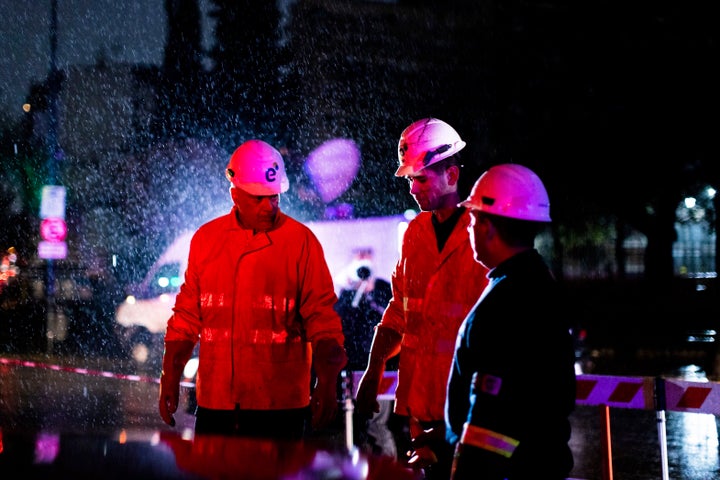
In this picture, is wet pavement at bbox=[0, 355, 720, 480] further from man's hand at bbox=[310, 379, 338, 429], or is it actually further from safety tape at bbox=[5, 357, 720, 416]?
man's hand at bbox=[310, 379, 338, 429]

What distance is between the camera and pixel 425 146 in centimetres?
464

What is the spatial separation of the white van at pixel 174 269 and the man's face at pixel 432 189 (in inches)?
505

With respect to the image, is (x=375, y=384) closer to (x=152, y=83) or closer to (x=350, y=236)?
(x=350, y=236)

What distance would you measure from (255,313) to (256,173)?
0.72m

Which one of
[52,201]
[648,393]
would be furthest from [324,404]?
[52,201]

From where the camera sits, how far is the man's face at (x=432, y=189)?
460 cm

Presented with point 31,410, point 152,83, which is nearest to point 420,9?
point 152,83

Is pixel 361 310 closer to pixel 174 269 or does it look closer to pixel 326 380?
pixel 174 269

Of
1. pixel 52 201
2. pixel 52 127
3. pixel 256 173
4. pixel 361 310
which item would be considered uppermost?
pixel 52 127

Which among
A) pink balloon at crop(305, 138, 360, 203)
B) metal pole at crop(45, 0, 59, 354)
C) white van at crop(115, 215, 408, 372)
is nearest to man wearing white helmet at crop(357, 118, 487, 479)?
white van at crop(115, 215, 408, 372)

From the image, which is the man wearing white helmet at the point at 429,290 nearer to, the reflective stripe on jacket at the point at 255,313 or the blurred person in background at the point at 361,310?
the reflective stripe on jacket at the point at 255,313

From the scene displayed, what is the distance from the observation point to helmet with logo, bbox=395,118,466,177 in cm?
462

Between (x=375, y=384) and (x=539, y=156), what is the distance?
83.2 ft

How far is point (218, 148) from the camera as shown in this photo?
40875 millimetres
